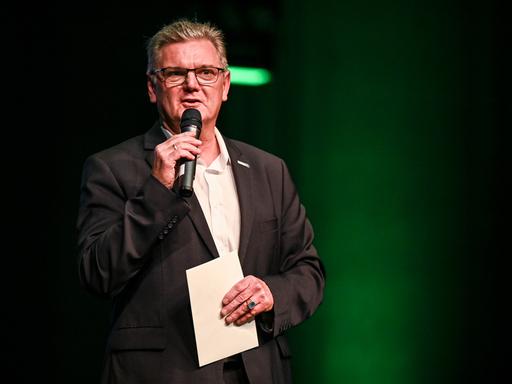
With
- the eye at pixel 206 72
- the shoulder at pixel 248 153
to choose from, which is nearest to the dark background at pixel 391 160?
the shoulder at pixel 248 153

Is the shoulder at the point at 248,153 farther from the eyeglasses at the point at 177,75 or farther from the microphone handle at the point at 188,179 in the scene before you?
the microphone handle at the point at 188,179

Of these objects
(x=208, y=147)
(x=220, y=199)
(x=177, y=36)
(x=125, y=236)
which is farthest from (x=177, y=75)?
(x=125, y=236)

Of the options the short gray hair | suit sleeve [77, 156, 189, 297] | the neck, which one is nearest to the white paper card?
suit sleeve [77, 156, 189, 297]

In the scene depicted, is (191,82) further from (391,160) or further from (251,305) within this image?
(391,160)

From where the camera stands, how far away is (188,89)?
1.81 m

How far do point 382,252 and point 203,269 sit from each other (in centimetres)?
165

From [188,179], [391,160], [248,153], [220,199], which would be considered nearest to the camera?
[188,179]

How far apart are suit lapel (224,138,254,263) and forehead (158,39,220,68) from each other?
243 mm

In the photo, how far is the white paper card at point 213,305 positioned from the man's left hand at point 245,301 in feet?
0.05

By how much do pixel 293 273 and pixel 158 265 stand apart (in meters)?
0.38

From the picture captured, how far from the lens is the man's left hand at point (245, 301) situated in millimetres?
1602

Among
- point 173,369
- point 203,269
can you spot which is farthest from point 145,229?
point 173,369

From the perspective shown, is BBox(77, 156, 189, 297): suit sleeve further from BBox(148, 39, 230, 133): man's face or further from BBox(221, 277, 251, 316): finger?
BBox(148, 39, 230, 133): man's face

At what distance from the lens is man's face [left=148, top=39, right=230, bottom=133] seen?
5.96 feet
